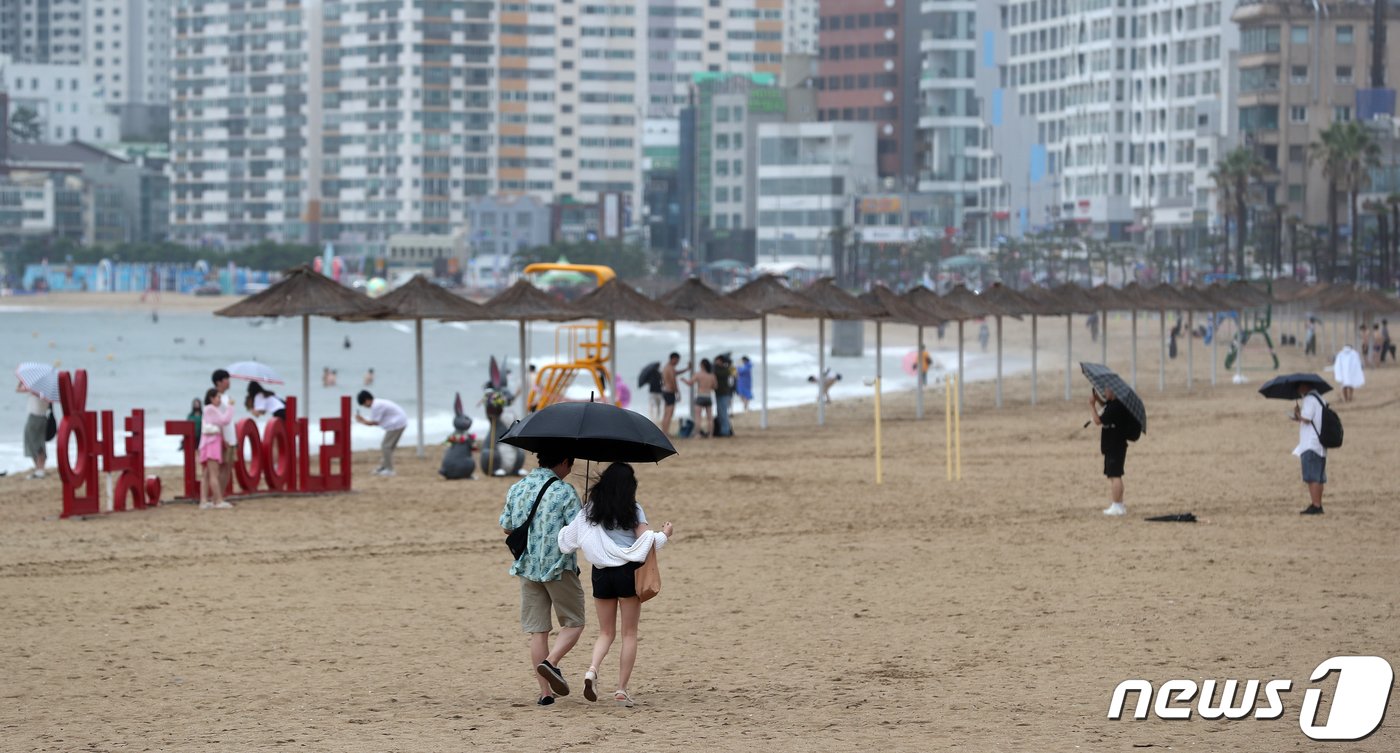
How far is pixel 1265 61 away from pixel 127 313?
8445 cm

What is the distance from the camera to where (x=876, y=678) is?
9.97 m

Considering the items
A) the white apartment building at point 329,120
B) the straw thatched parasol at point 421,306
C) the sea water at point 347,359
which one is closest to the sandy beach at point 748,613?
the straw thatched parasol at point 421,306

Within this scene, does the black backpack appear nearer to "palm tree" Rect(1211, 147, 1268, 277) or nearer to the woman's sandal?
the woman's sandal

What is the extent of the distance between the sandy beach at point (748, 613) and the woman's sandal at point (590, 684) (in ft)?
0.30

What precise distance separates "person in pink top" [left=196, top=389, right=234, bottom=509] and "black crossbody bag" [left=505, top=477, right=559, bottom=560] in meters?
9.32

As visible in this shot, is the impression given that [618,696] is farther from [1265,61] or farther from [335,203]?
[335,203]

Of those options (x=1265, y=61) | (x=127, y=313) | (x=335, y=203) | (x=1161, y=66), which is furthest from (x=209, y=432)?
(x=335, y=203)

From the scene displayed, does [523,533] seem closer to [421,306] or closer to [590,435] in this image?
[590,435]

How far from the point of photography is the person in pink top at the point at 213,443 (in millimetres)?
17797

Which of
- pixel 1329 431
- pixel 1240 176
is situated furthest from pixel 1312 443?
pixel 1240 176

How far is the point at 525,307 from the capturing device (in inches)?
998

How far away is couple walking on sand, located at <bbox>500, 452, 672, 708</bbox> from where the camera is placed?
28.6ft

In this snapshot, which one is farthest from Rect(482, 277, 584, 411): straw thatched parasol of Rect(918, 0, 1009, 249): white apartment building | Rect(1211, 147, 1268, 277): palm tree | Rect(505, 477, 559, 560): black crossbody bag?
Rect(918, 0, 1009, 249): white apartment building

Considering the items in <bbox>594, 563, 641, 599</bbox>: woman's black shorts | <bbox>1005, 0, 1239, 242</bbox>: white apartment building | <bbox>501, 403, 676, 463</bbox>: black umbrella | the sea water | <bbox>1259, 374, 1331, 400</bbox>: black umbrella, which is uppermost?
<bbox>1005, 0, 1239, 242</bbox>: white apartment building
